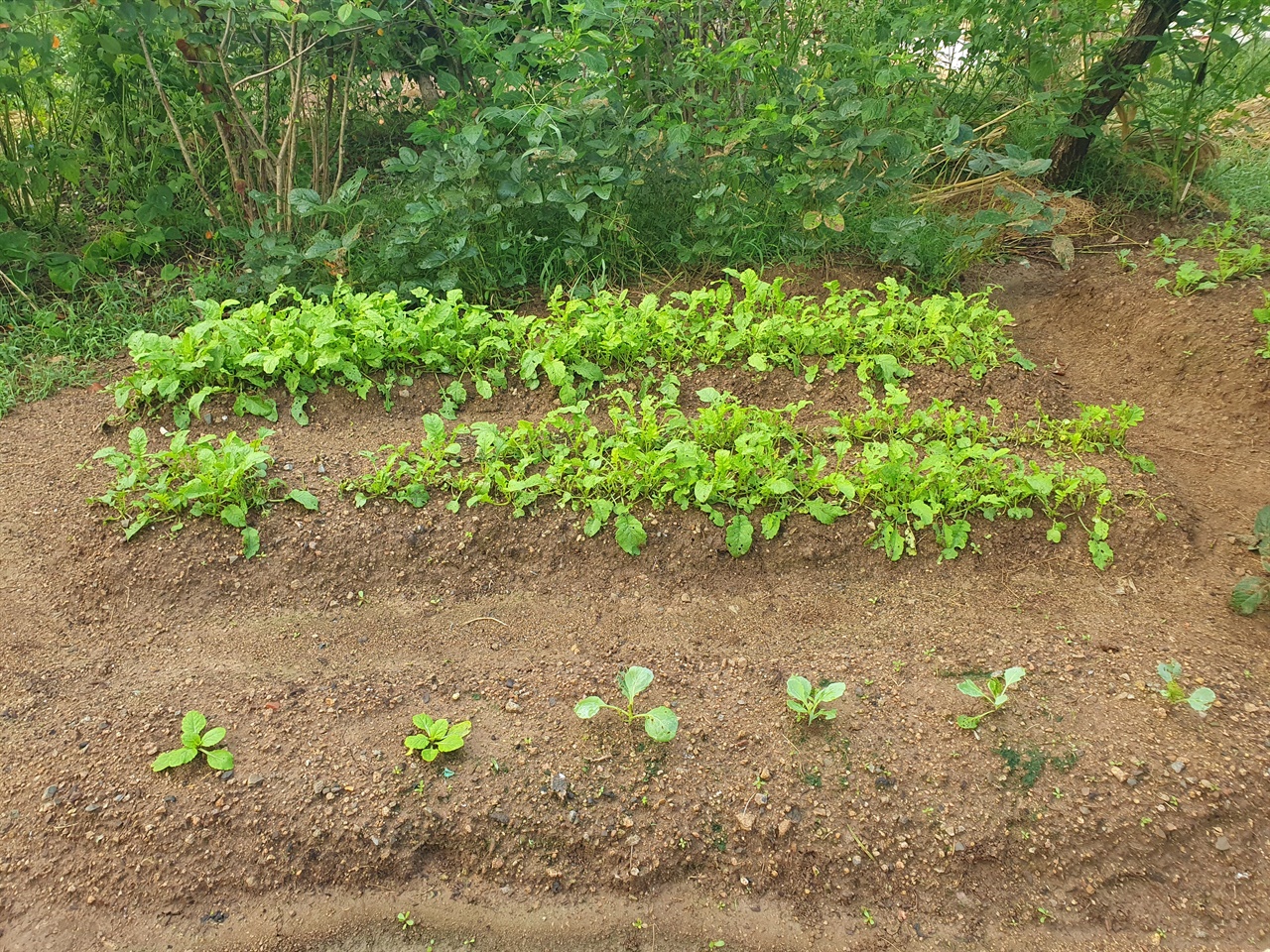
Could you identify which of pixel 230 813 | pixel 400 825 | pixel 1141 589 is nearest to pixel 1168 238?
pixel 1141 589

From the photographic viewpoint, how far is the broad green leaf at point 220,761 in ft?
6.78

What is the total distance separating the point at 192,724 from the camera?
2.13 meters

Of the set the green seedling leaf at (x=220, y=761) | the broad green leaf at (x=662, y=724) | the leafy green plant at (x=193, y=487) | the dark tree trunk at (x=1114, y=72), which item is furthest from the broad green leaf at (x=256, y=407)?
the dark tree trunk at (x=1114, y=72)

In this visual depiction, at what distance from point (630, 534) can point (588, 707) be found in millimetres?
689

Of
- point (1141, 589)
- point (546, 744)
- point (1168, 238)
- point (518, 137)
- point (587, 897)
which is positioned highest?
point (518, 137)

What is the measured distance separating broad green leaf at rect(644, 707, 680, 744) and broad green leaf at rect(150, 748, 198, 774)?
114 cm

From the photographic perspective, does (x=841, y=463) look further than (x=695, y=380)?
No

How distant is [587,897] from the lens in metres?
1.94

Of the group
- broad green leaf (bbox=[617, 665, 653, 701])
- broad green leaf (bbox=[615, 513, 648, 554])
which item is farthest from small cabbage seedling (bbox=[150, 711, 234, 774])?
broad green leaf (bbox=[615, 513, 648, 554])

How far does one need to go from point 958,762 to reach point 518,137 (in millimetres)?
3325

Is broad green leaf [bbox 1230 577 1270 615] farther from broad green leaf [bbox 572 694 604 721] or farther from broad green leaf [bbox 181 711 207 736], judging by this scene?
broad green leaf [bbox 181 711 207 736]

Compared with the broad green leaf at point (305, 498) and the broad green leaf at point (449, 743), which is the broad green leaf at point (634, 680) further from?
the broad green leaf at point (305, 498)

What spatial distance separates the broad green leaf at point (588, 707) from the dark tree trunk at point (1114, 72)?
12.9 feet

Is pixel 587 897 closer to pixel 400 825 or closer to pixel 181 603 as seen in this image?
pixel 400 825
